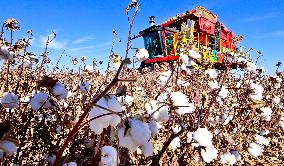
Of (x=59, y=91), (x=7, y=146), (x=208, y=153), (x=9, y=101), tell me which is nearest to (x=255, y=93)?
(x=208, y=153)

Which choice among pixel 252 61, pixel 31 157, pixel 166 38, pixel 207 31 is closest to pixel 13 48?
pixel 31 157

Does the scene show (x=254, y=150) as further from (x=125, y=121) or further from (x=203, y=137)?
(x=125, y=121)

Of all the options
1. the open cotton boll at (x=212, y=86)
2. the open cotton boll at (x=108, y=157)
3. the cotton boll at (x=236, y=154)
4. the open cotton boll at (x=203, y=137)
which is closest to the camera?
the open cotton boll at (x=108, y=157)

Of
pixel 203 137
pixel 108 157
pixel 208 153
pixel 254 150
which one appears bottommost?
pixel 254 150

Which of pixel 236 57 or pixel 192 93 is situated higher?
pixel 236 57

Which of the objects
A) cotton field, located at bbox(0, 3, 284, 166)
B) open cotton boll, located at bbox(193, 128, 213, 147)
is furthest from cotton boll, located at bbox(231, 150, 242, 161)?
open cotton boll, located at bbox(193, 128, 213, 147)

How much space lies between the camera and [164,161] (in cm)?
316

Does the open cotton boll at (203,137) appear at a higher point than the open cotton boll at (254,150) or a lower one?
higher

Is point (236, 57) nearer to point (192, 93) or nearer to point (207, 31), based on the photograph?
point (192, 93)

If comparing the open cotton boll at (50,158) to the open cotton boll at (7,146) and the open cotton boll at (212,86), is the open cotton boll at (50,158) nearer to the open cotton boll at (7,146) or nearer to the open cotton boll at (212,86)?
the open cotton boll at (7,146)

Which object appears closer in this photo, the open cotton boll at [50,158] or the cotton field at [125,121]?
the cotton field at [125,121]

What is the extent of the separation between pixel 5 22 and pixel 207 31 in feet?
41.3

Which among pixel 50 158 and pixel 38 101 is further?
pixel 50 158

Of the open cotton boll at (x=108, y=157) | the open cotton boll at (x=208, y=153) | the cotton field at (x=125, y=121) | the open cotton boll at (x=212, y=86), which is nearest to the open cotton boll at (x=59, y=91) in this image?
the cotton field at (x=125, y=121)
